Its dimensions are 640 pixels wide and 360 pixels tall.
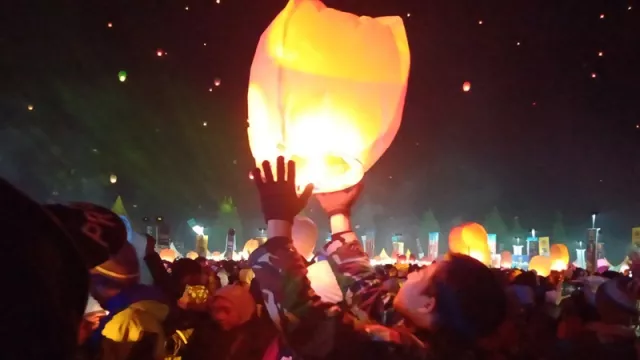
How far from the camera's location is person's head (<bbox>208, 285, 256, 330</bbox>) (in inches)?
146

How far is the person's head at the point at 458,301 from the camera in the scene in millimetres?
2428

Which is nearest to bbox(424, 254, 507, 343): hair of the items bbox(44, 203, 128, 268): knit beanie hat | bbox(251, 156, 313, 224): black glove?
bbox(251, 156, 313, 224): black glove

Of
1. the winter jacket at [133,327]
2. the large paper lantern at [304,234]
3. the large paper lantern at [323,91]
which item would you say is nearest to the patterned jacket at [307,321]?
the large paper lantern at [323,91]

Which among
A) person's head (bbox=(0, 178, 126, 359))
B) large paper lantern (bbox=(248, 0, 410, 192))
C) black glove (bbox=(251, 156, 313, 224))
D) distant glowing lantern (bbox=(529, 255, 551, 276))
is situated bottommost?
distant glowing lantern (bbox=(529, 255, 551, 276))

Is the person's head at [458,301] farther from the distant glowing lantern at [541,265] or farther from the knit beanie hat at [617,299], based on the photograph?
the distant glowing lantern at [541,265]

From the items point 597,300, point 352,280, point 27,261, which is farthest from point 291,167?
point 597,300

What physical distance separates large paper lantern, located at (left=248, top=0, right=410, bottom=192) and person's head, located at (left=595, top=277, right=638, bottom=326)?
219 cm

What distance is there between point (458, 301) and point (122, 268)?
5.83 ft

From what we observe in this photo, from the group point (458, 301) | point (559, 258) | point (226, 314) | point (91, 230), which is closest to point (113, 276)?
point (226, 314)

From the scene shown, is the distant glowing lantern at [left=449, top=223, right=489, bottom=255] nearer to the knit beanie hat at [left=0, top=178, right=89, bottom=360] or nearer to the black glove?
the black glove

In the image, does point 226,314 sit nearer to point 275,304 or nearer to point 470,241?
point 275,304

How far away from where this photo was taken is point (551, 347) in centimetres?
Result: 381

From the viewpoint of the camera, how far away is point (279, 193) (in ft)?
8.27

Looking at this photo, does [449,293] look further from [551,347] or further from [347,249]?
[551,347]
